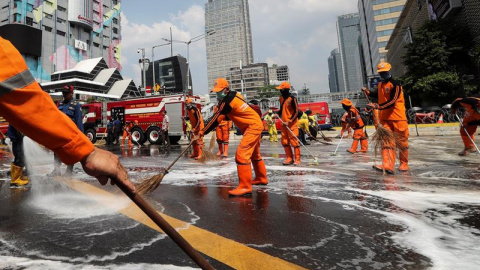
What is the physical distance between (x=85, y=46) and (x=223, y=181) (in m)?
65.3

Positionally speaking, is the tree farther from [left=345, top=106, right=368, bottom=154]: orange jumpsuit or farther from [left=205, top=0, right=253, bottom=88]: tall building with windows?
[left=205, top=0, right=253, bottom=88]: tall building with windows

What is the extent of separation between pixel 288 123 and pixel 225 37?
448ft

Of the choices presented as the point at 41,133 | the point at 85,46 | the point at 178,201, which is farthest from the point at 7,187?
the point at 85,46

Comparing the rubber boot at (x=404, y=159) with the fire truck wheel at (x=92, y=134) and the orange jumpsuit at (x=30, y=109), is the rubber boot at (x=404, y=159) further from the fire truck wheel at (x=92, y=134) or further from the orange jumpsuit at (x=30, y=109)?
the fire truck wheel at (x=92, y=134)

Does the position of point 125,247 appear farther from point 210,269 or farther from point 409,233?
point 409,233

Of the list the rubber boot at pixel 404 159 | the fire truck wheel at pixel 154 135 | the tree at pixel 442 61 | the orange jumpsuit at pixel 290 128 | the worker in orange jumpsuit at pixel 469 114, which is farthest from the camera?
the tree at pixel 442 61

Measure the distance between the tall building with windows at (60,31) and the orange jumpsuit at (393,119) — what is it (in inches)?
2030

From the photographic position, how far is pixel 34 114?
36.1 inches

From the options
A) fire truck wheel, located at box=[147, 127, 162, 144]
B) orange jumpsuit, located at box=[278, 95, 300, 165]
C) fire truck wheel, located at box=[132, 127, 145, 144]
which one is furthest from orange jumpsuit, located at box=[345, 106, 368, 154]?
fire truck wheel, located at box=[132, 127, 145, 144]

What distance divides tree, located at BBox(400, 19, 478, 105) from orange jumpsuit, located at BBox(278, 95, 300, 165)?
1844cm

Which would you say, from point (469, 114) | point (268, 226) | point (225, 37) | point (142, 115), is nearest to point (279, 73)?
point (225, 37)

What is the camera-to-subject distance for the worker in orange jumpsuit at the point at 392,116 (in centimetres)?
501

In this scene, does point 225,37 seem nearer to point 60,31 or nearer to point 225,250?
point 60,31

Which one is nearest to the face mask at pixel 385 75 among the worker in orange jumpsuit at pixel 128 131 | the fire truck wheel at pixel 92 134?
the worker in orange jumpsuit at pixel 128 131
